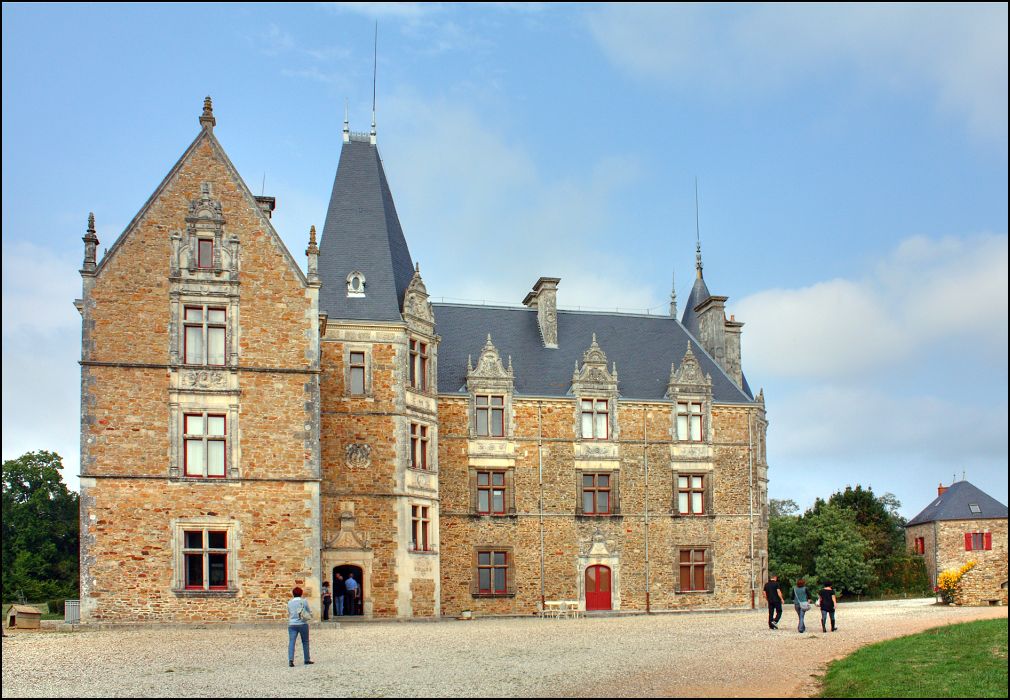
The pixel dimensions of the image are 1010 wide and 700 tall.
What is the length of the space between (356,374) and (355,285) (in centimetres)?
279

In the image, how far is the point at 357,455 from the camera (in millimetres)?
33188

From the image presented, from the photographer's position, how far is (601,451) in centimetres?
3850

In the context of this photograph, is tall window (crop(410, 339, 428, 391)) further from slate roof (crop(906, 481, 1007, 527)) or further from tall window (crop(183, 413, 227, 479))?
slate roof (crop(906, 481, 1007, 527))

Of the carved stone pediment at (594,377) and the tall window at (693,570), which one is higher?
the carved stone pediment at (594,377)

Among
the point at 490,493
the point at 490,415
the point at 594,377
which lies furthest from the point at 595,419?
the point at 490,493

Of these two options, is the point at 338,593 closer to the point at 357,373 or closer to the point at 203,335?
the point at 357,373

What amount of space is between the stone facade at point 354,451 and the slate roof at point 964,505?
15688mm

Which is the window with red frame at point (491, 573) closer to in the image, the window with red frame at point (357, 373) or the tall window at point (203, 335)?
the window with red frame at point (357, 373)

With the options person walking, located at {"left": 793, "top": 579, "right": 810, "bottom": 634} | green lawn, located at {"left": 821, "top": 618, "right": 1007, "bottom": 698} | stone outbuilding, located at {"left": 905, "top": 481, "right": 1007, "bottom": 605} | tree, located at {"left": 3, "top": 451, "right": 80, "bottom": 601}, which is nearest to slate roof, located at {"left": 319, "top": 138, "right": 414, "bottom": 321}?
person walking, located at {"left": 793, "top": 579, "right": 810, "bottom": 634}

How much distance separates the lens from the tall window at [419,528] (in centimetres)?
3375

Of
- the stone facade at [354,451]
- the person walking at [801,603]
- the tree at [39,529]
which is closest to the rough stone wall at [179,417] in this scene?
the stone facade at [354,451]

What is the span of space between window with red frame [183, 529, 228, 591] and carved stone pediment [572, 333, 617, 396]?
14638 millimetres

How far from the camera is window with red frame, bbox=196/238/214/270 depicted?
29094 mm

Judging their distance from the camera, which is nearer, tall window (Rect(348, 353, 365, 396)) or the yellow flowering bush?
tall window (Rect(348, 353, 365, 396))
